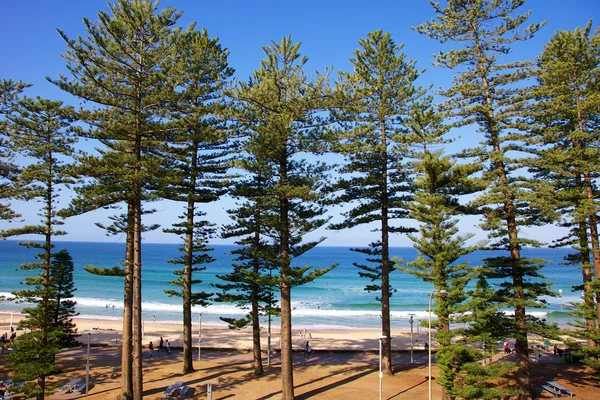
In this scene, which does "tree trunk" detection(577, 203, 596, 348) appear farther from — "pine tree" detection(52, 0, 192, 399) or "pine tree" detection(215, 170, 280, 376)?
"pine tree" detection(52, 0, 192, 399)

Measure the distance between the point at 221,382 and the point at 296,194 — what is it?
8512mm

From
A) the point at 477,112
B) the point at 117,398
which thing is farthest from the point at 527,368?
the point at 117,398

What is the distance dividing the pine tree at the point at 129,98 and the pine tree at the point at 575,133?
1341cm

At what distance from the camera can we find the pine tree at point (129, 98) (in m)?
12.8

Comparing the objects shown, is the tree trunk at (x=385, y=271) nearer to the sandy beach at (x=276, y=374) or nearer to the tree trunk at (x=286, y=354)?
the sandy beach at (x=276, y=374)

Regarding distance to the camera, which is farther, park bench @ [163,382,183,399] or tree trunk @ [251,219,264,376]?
tree trunk @ [251,219,264,376]

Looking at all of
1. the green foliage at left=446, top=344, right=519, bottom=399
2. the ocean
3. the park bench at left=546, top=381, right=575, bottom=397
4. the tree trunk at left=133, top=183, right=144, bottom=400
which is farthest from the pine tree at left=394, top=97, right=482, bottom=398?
the ocean

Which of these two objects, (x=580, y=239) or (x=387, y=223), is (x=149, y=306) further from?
(x=580, y=239)

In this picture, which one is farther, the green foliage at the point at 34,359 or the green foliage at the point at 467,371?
the green foliage at the point at 34,359

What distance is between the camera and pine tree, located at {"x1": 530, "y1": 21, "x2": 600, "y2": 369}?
1513 centimetres

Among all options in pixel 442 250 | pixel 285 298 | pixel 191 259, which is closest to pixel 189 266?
pixel 191 259

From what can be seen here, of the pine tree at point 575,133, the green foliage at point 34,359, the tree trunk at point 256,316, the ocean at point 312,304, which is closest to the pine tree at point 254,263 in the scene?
the tree trunk at point 256,316

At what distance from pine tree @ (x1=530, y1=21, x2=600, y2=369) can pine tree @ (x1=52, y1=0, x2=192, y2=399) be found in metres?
13.4

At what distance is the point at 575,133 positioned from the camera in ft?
49.6
